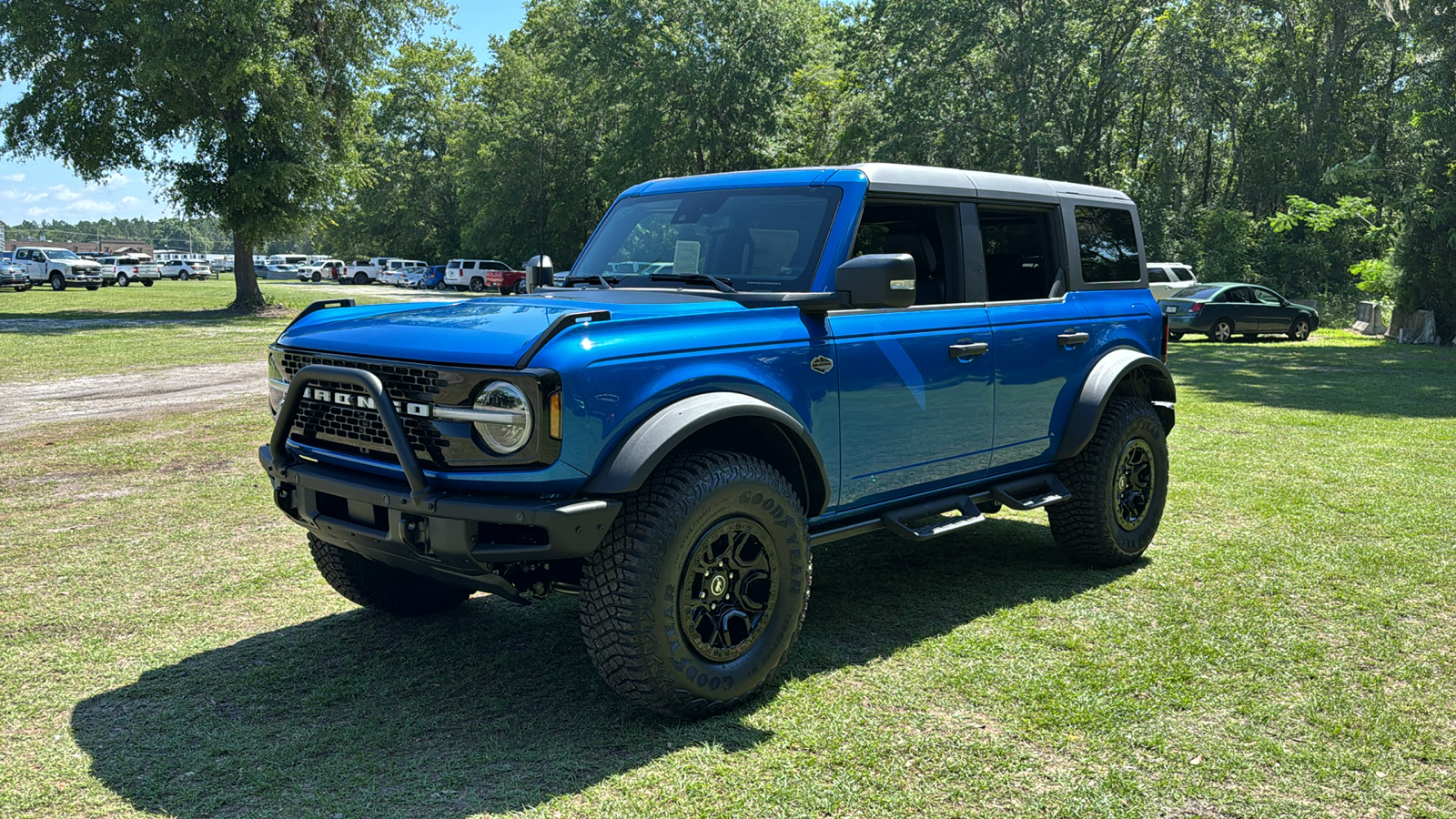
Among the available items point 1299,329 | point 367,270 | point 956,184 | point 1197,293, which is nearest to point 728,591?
point 956,184

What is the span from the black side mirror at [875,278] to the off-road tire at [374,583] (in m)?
2.24

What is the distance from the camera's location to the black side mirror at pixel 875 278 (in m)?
4.40

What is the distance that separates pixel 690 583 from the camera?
13.0 ft

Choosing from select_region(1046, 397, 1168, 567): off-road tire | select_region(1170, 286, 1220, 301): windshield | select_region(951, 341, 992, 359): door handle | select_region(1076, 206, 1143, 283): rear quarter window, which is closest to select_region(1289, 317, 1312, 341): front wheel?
select_region(1170, 286, 1220, 301): windshield

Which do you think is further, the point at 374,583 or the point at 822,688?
the point at 374,583


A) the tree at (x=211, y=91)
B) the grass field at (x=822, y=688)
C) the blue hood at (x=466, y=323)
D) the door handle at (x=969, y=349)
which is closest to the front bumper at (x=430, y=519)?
the blue hood at (x=466, y=323)

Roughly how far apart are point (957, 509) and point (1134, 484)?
1.62m

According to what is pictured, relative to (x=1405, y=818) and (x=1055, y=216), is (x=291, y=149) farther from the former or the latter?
(x=1405, y=818)

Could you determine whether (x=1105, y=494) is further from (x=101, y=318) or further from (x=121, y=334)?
(x=101, y=318)

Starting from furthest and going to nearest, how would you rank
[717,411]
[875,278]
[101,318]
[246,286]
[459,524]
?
[246,286]
[101,318]
[875,278]
[717,411]
[459,524]

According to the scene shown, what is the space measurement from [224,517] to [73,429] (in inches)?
191

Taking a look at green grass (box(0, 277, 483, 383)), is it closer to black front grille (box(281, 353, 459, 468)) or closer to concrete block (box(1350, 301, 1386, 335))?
black front grille (box(281, 353, 459, 468))

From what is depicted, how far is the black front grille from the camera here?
152 inches

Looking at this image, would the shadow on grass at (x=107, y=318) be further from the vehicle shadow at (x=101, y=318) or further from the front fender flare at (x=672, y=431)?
the front fender flare at (x=672, y=431)
